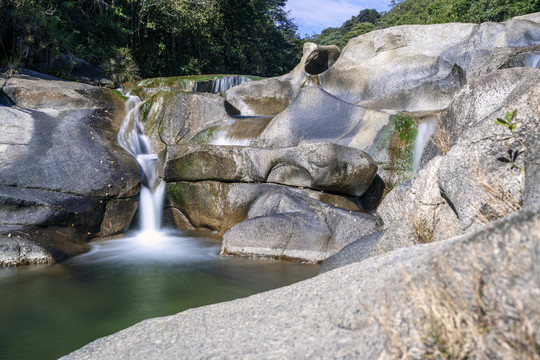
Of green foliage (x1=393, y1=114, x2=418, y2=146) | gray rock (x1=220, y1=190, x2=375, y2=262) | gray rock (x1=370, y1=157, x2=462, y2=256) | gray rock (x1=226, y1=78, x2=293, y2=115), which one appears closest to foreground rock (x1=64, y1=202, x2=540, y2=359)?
gray rock (x1=370, y1=157, x2=462, y2=256)

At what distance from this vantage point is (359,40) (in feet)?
59.6

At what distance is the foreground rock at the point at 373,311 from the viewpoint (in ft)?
6.40

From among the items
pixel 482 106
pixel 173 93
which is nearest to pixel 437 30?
pixel 173 93

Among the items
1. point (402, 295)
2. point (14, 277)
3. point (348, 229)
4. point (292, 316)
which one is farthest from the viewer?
point (348, 229)

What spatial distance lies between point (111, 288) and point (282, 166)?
4.63m

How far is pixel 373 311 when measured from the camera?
252cm

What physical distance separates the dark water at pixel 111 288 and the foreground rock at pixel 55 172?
1.91 ft

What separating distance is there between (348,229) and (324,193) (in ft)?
6.12

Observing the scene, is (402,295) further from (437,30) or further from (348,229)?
(437,30)

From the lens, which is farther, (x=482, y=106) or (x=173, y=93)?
(x=173, y=93)

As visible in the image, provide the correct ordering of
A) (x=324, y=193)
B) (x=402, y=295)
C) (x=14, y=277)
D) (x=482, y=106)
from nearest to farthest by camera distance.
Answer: (x=402, y=295) → (x=482, y=106) → (x=14, y=277) → (x=324, y=193)

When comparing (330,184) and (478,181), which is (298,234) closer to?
(330,184)

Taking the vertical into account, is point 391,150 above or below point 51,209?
above

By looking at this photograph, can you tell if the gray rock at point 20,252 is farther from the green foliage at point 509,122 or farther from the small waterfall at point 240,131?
the green foliage at point 509,122
